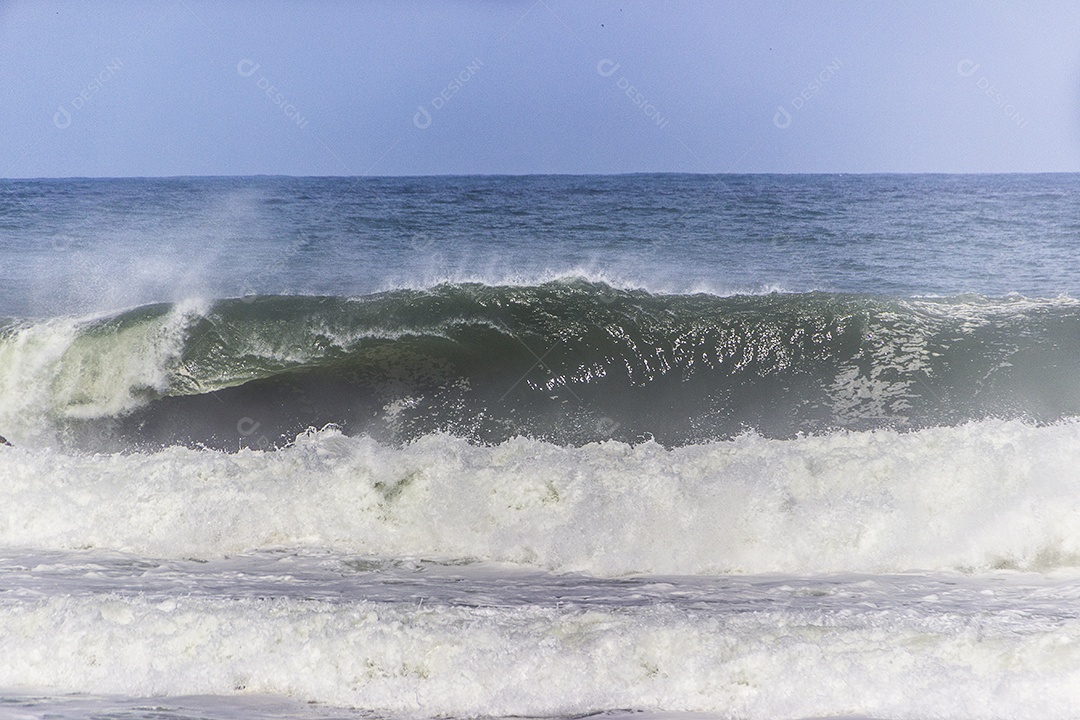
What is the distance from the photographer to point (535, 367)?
8.82 meters

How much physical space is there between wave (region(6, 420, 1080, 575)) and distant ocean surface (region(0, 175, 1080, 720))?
19 mm

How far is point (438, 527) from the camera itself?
5645mm

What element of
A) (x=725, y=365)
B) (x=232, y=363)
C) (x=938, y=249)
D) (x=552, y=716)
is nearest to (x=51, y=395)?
(x=232, y=363)

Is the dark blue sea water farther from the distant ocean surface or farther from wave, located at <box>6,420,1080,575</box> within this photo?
wave, located at <box>6,420,1080,575</box>

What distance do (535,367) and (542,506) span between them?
3267 mm

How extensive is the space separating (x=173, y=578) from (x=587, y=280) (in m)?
6.46

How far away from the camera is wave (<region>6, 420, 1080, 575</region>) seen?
516 centimetres

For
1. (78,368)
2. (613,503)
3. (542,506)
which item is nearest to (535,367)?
(542,506)

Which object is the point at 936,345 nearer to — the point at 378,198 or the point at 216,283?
the point at 216,283

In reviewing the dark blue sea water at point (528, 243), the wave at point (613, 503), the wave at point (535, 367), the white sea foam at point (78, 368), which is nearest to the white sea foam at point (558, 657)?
the wave at point (613, 503)

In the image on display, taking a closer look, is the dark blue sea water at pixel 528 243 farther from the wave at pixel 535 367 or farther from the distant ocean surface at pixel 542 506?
the distant ocean surface at pixel 542 506

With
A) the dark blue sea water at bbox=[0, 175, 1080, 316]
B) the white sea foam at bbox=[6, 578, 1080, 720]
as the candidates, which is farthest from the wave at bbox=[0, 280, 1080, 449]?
the white sea foam at bbox=[6, 578, 1080, 720]

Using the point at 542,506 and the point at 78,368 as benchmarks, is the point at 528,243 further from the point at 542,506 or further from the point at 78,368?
the point at 542,506

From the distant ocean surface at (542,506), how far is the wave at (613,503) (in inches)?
0.8
